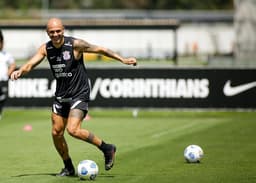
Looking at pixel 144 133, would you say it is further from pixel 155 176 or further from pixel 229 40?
pixel 229 40

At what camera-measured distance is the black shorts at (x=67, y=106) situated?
13.6 m

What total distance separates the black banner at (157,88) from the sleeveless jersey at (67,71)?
529 inches

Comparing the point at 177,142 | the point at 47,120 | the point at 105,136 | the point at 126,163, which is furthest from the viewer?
the point at 47,120

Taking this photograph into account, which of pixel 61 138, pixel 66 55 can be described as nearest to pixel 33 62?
pixel 66 55

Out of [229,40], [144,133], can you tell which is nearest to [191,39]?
[229,40]

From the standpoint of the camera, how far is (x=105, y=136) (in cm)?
2106

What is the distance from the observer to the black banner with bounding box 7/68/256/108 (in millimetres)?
26859

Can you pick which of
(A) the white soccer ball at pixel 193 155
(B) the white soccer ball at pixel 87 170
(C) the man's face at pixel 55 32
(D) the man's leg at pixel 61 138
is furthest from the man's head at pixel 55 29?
(A) the white soccer ball at pixel 193 155

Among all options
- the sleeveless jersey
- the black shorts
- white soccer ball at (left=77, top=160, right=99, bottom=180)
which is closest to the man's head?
the sleeveless jersey

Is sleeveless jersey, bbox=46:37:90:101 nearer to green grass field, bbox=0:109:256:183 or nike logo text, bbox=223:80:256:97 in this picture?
green grass field, bbox=0:109:256:183

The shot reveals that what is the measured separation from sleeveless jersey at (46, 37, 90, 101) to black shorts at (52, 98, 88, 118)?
0.07 meters

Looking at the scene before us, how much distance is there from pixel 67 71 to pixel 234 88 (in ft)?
45.8

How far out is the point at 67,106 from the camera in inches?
541

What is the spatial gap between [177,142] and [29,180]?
641 centimetres
